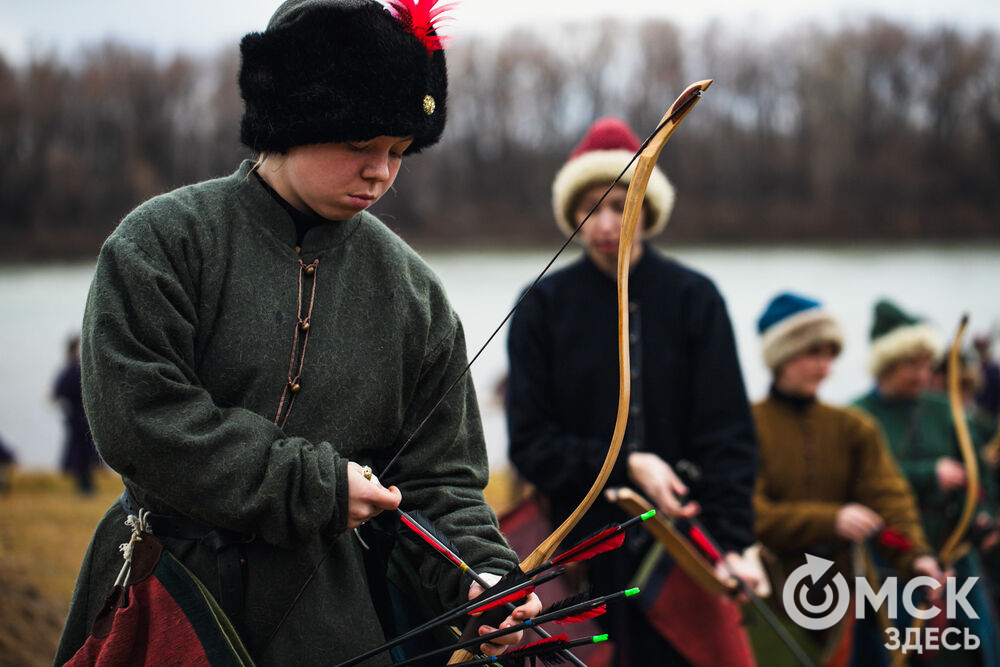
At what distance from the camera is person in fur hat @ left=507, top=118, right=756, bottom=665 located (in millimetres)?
2629

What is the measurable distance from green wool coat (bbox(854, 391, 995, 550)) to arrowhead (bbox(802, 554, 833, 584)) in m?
0.93

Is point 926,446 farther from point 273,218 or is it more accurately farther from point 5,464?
point 5,464

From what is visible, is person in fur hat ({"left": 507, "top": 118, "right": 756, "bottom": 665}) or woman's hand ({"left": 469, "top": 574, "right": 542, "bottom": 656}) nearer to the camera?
woman's hand ({"left": 469, "top": 574, "right": 542, "bottom": 656})

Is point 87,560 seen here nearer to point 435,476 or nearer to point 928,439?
point 435,476

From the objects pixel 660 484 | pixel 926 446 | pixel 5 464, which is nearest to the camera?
pixel 660 484

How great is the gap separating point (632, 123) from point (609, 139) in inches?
240

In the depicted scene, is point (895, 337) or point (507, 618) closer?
point (507, 618)

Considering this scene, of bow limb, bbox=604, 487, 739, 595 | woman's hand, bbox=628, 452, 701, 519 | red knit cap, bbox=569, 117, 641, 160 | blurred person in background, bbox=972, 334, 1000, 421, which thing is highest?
red knit cap, bbox=569, 117, 641, 160

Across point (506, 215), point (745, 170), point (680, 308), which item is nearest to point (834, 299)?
point (745, 170)

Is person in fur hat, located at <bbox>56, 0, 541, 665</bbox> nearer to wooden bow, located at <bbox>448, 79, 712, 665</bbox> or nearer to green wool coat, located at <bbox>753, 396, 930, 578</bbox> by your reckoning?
wooden bow, located at <bbox>448, 79, 712, 665</bbox>

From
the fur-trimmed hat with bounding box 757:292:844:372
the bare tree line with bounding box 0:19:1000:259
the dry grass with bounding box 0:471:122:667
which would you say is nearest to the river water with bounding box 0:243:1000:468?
the bare tree line with bounding box 0:19:1000:259

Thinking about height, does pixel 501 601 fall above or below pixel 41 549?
above

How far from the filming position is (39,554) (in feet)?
18.5

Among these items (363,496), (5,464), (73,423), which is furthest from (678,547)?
(5,464)
